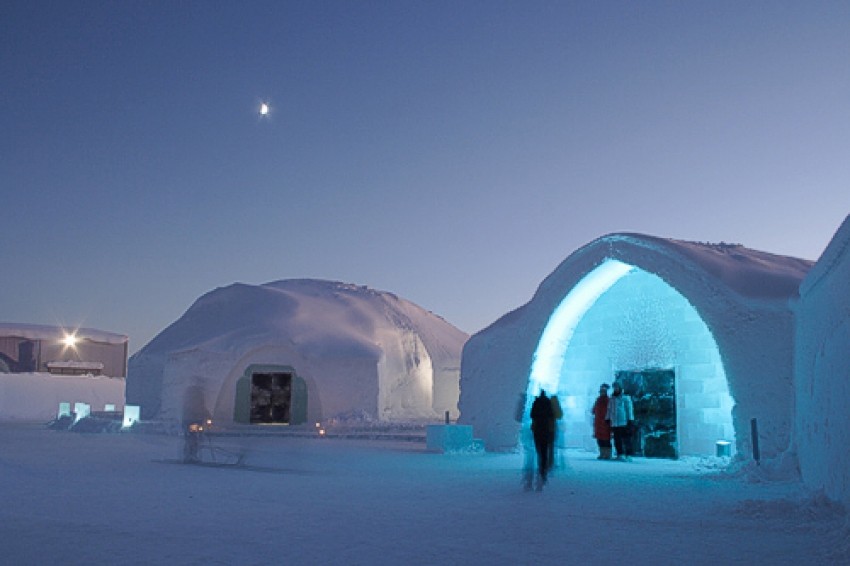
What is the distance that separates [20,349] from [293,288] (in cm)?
1971

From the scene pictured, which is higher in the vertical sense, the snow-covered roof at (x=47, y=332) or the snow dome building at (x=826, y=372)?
the snow-covered roof at (x=47, y=332)

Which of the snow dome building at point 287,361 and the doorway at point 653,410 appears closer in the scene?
the doorway at point 653,410

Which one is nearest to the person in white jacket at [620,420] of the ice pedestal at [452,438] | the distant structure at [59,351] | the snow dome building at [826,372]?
the ice pedestal at [452,438]

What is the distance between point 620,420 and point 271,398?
16772 mm

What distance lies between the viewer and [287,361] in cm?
2602

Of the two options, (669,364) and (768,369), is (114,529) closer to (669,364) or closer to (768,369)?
(768,369)

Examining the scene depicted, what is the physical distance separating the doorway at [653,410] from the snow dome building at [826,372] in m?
4.76

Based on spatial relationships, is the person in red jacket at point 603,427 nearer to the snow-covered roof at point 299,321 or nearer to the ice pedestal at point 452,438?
the ice pedestal at point 452,438

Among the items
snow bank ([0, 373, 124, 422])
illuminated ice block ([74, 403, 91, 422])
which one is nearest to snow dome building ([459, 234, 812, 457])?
illuminated ice block ([74, 403, 91, 422])

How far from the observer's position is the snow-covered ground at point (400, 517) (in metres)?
4.61

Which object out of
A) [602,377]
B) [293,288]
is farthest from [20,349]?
[602,377]

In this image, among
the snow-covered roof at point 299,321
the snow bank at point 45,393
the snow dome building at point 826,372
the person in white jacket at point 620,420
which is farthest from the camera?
the snow bank at point 45,393

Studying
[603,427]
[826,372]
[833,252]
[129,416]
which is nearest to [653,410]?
[603,427]

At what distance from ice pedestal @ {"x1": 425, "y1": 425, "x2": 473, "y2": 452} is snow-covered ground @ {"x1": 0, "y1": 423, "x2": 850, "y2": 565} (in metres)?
3.66
